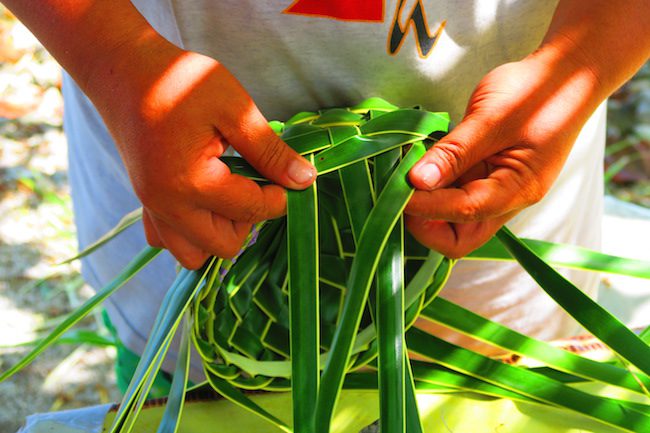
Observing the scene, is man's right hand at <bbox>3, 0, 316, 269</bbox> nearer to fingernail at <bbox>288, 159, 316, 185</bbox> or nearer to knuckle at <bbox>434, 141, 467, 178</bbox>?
Result: fingernail at <bbox>288, 159, 316, 185</bbox>

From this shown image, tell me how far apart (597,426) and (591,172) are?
0.41 m

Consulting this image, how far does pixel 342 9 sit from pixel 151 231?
0.30 metres

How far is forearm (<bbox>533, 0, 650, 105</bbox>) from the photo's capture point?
775mm

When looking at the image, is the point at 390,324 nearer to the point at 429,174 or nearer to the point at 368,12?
the point at 429,174

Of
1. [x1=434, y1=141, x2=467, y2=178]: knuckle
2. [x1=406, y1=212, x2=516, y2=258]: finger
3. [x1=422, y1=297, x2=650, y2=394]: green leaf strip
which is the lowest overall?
[x1=422, y1=297, x2=650, y2=394]: green leaf strip

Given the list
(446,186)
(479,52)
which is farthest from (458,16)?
(446,186)

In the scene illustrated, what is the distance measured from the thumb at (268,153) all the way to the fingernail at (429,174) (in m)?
0.10

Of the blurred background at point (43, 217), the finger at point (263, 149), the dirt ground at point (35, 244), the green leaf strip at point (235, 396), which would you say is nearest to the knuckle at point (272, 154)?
the finger at point (263, 149)

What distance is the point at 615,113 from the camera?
2.67 metres

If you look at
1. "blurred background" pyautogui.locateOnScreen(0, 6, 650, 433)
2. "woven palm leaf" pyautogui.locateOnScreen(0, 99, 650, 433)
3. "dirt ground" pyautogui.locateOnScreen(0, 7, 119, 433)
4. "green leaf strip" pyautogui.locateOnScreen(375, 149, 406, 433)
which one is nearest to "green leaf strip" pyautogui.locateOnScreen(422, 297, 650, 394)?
"woven palm leaf" pyautogui.locateOnScreen(0, 99, 650, 433)

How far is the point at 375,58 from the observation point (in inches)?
32.7

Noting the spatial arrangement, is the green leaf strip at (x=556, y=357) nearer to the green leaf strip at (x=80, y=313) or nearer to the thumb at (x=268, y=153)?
the thumb at (x=268, y=153)

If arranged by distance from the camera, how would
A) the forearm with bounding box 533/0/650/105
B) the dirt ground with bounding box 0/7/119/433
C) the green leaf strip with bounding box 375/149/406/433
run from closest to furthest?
the green leaf strip with bounding box 375/149/406/433
the forearm with bounding box 533/0/650/105
the dirt ground with bounding box 0/7/119/433

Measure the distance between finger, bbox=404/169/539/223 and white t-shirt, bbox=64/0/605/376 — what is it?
183mm
